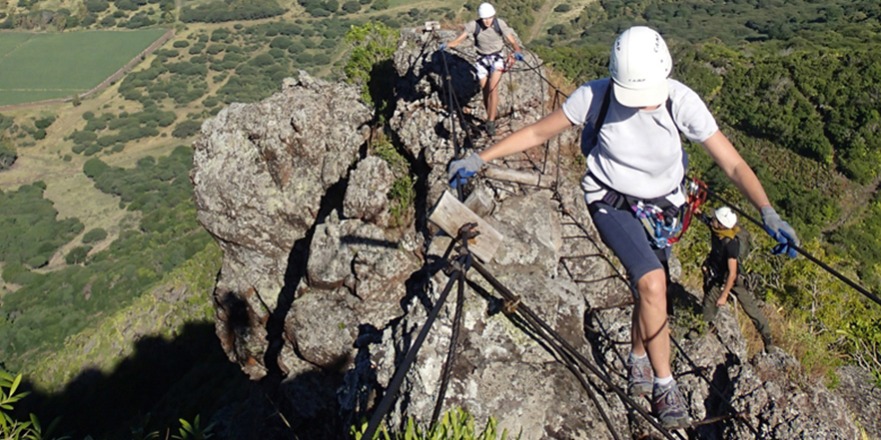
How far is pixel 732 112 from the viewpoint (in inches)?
1415

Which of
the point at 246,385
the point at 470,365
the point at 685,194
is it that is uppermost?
the point at 685,194

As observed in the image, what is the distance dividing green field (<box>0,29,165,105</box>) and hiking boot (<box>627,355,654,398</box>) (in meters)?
110

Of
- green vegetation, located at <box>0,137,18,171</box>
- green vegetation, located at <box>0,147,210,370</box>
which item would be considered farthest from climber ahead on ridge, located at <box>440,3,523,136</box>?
green vegetation, located at <box>0,137,18,171</box>

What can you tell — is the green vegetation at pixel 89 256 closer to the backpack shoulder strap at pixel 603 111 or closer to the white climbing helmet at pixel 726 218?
the white climbing helmet at pixel 726 218

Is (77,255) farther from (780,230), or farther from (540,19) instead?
(540,19)

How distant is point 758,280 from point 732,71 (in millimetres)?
34693

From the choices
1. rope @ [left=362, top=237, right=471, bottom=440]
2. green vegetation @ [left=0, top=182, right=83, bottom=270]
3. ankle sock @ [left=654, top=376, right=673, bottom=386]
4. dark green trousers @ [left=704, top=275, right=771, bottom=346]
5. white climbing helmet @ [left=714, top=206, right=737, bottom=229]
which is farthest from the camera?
green vegetation @ [left=0, top=182, right=83, bottom=270]

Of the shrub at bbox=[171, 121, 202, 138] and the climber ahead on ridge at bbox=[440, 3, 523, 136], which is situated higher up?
the climber ahead on ridge at bbox=[440, 3, 523, 136]

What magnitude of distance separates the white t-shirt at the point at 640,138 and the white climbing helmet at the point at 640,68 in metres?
0.25

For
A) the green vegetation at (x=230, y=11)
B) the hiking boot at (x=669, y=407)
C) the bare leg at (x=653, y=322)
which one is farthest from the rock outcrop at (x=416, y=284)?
the green vegetation at (x=230, y=11)

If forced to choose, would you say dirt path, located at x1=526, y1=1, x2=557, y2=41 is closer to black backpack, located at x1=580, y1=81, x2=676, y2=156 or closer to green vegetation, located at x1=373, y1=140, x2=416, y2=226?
green vegetation, located at x1=373, y1=140, x2=416, y2=226

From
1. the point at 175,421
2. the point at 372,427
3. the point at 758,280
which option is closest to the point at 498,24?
the point at 758,280

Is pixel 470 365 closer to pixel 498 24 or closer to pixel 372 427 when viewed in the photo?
pixel 372 427

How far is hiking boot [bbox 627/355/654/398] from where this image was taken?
17.0 feet
